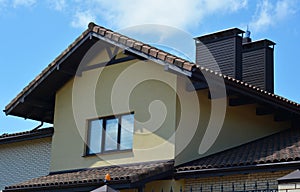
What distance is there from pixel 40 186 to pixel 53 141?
2.26 meters

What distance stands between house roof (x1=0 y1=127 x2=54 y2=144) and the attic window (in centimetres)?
159

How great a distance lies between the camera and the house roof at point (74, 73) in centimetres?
1245

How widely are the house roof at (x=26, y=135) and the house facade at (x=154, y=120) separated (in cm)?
42

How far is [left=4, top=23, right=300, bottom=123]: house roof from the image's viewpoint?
12.4 metres

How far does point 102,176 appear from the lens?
41.1ft

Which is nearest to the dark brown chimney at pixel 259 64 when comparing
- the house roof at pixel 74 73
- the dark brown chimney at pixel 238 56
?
the dark brown chimney at pixel 238 56

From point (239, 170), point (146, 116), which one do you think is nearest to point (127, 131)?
point (146, 116)

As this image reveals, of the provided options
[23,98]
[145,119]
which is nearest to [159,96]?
[145,119]

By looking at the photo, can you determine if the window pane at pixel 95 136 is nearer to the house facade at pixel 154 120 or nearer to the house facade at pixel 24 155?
the house facade at pixel 154 120

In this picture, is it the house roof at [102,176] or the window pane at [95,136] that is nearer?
the house roof at [102,176]

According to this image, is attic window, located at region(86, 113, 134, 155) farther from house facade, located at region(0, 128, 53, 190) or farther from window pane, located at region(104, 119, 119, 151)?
house facade, located at region(0, 128, 53, 190)

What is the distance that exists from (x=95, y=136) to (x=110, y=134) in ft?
1.69

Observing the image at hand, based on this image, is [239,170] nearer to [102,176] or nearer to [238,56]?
[102,176]

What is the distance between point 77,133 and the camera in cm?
1492
